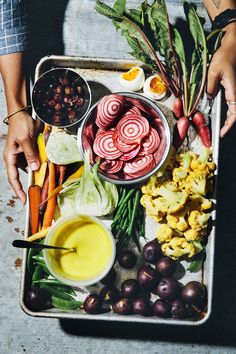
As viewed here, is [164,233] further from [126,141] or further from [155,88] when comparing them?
[155,88]

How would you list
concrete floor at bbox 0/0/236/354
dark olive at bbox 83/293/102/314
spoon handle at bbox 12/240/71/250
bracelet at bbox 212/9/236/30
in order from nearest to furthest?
spoon handle at bbox 12/240/71/250, dark olive at bbox 83/293/102/314, bracelet at bbox 212/9/236/30, concrete floor at bbox 0/0/236/354

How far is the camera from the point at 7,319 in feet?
7.72

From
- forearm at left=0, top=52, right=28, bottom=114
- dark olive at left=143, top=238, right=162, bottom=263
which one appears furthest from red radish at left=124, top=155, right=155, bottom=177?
forearm at left=0, top=52, right=28, bottom=114

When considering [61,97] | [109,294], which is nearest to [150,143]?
[61,97]

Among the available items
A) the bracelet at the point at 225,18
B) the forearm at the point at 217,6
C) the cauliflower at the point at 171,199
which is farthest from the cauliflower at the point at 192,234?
the forearm at the point at 217,6

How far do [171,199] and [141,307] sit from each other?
498 millimetres

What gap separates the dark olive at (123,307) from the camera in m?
1.99

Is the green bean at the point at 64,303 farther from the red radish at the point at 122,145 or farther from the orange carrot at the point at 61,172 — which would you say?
the red radish at the point at 122,145

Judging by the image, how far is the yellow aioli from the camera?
195 cm

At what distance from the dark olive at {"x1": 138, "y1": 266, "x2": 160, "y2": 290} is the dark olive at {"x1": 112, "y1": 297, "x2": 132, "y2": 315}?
98 mm

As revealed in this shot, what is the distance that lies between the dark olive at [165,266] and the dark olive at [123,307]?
0.64ft

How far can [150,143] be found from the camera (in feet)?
6.32

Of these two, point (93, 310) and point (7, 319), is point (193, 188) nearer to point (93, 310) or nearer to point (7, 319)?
point (93, 310)

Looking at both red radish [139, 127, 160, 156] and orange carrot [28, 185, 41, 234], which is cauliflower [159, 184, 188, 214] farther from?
orange carrot [28, 185, 41, 234]
